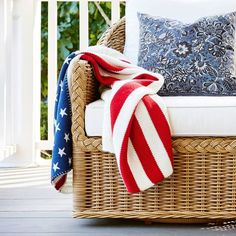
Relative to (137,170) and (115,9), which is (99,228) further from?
(115,9)

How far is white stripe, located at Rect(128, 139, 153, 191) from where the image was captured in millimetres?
2100

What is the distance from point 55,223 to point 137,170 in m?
0.39

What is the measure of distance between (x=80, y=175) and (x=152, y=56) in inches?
26.8

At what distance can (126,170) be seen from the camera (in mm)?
2092

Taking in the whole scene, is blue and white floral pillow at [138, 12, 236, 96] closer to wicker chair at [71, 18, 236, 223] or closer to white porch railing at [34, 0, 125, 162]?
wicker chair at [71, 18, 236, 223]

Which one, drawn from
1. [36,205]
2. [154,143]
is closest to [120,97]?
[154,143]

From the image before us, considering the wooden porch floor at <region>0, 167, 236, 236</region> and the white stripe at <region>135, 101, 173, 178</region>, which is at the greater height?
the white stripe at <region>135, 101, 173, 178</region>

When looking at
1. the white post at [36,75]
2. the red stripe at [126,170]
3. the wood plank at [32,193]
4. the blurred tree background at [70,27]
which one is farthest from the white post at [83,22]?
the red stripe at [126,170]

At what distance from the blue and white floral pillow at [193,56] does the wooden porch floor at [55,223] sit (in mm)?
589

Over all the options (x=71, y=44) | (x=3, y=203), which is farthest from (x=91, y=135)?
(x=71, y=44)

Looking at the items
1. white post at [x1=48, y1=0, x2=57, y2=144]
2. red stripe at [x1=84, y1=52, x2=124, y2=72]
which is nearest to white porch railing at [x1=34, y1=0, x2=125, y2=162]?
white post at [x1=48, y1=0, x2=57, y2=144]

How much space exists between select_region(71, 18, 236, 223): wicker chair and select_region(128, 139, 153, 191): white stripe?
0.10 metres

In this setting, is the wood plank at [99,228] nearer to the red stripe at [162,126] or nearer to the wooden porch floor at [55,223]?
the wooden porch floor at [55,223]

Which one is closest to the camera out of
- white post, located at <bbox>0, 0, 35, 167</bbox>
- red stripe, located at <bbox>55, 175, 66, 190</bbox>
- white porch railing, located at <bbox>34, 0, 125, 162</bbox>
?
red stripe, located at <bbox>55, 175, 66, 190</bbox>
